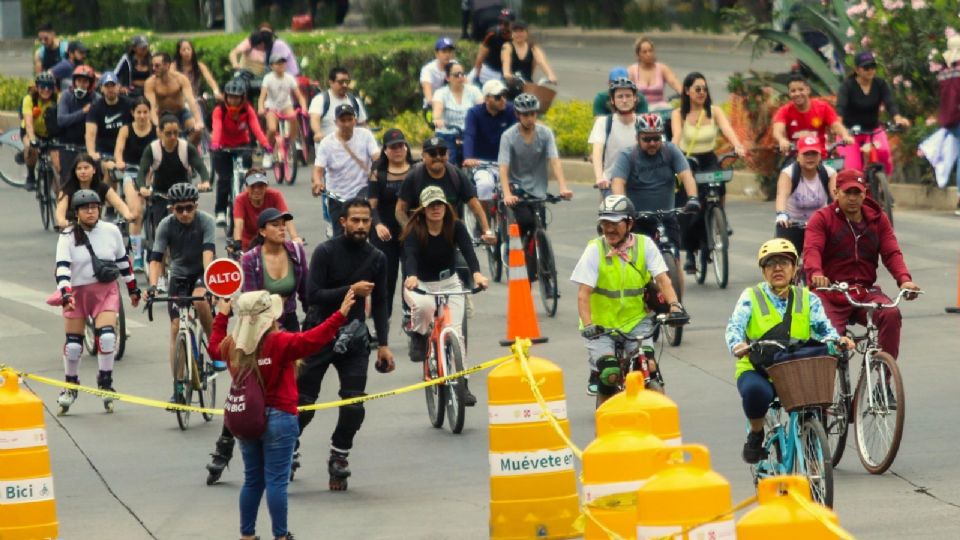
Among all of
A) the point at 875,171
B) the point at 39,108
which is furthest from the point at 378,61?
the point at 875,171

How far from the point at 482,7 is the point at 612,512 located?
23.2m

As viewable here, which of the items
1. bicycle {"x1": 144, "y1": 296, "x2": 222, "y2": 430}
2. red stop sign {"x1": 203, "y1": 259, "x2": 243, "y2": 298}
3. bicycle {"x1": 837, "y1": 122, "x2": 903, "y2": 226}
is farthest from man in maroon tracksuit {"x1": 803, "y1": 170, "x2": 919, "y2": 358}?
bicycle {"x1": 837, "y1": 122, "x2": 903, "y2": 226}

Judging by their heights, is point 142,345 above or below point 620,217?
below

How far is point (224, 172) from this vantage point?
72.8ft

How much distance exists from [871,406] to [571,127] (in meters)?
16.0

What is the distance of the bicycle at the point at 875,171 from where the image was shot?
20.1 m

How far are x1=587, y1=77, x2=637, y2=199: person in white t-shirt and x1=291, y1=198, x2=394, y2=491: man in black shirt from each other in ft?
18.4

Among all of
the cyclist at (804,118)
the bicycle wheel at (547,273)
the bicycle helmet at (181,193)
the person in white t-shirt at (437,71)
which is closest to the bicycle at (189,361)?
the bicycle helmet at (181,193)

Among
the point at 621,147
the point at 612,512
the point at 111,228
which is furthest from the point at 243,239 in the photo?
the point at 612,512

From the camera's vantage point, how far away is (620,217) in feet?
40.9

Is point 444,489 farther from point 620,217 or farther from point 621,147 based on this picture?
point 621,147

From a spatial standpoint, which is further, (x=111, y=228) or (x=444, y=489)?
(x=111, y=228)

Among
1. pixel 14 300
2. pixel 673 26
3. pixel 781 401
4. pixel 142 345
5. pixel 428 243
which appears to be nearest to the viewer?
pixel 781 401

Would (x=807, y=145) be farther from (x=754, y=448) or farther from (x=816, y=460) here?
(x=816, y=460)
